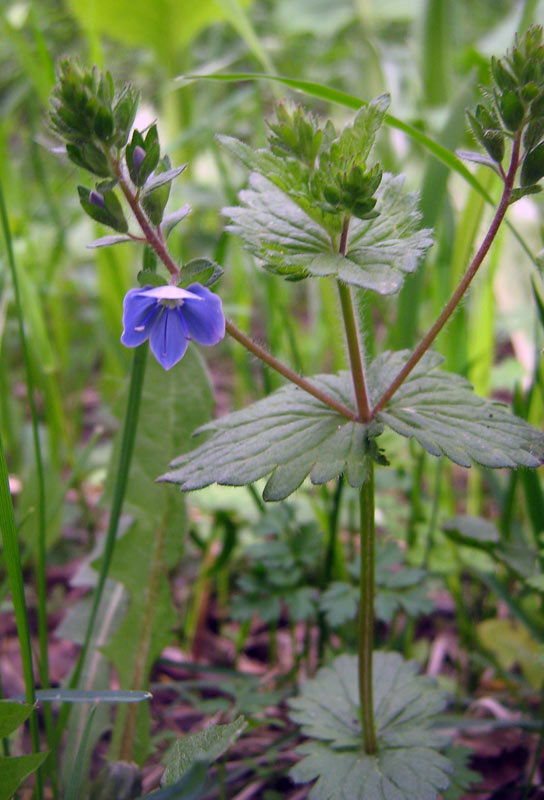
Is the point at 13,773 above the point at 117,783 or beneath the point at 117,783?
above

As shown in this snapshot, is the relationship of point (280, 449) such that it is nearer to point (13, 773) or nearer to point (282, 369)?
point (282, 369)

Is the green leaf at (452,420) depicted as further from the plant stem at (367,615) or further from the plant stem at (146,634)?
the plant stem at (146,634)

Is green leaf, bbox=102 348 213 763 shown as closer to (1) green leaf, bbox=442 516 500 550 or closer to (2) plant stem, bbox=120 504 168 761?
(2) plant stem, bbox=120 504 168 761

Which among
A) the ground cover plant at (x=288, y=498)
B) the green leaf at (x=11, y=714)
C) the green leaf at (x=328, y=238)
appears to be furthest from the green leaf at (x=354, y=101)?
the green leaf at (x=11, y=714)

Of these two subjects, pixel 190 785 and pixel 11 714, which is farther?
pixel 11 714

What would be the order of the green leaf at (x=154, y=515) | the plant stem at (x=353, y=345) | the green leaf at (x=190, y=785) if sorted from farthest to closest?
the green leaf at (x=154, y=515) < the plant stem at (x=353, y=345) < the green leaf at (x=190, y=785)

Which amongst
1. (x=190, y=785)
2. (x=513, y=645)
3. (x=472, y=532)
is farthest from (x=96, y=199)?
(x=513, y=645)

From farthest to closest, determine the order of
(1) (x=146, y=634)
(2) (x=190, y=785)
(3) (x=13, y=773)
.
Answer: (1) (x=146, y=634)
(3) (x=13, y=773)
(2) (x=190, y=785)
